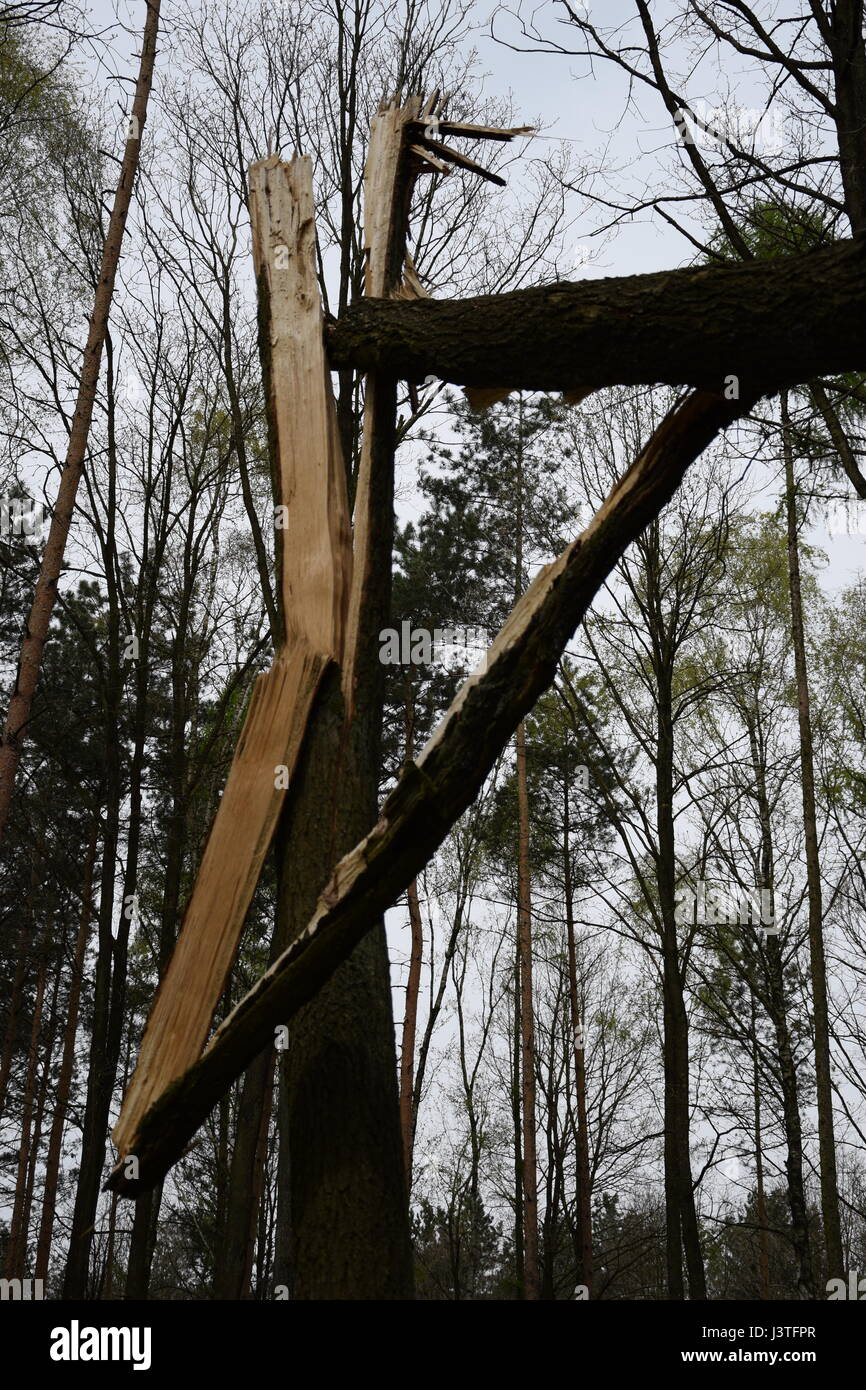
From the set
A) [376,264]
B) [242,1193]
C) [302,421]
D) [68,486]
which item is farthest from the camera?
[242,1193]

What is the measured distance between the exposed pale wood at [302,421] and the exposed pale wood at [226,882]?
21 centimetres

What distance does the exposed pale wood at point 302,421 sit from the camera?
11.9ft

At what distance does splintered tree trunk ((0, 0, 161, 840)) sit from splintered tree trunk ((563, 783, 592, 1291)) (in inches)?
424

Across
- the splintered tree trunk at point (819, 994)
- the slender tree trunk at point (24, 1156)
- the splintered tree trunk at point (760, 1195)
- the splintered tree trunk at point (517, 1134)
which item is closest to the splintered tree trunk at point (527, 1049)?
the splintered tree trunk at point (517, 1134)

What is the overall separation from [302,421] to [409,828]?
1.82 meters

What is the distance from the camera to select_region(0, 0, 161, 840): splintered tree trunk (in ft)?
18.5

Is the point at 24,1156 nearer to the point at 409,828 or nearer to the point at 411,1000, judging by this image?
the point at 411,1000

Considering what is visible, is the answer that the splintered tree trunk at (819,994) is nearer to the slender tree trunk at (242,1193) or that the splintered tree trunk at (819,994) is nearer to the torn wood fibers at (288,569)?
the torn wood fibers at (288,569)

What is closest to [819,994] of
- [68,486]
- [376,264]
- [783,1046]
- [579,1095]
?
[783,1046]

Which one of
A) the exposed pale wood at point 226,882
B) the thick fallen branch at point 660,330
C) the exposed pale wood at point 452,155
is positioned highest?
the exposed pale wood at point 452,155

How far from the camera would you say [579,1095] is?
1661 cm

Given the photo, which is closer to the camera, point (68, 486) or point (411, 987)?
point (68, 486)

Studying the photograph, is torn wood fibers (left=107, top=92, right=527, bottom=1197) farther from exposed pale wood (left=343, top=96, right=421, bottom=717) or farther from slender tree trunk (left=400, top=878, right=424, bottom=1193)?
slender tree trunk (left=400, top=878, right=424, bottom=1193)

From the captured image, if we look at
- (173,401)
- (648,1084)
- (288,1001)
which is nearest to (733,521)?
(173,401)
